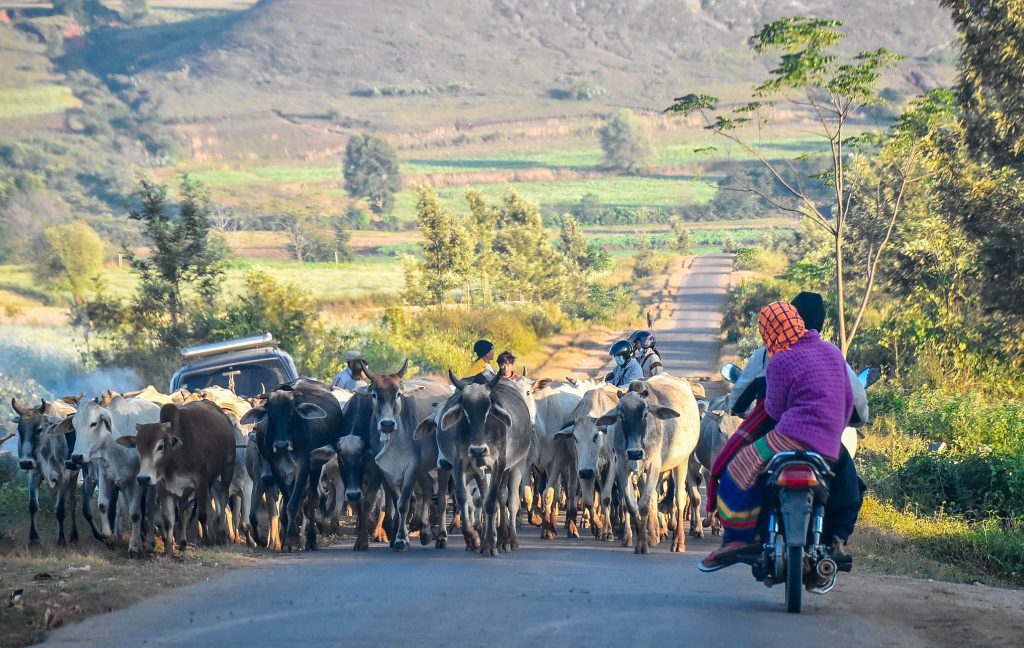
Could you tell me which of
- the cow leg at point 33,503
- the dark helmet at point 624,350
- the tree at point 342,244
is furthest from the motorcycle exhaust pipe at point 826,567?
the tree at point 342,244

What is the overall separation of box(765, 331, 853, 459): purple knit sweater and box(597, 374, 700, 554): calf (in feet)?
12.9

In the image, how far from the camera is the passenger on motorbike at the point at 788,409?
9.48m

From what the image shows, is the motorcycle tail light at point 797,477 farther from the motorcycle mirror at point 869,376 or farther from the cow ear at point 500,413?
the cow ear at point 500,413

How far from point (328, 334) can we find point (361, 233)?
7588 cm

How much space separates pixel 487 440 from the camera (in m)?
14.3

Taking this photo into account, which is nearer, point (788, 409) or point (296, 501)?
point (788, 409)

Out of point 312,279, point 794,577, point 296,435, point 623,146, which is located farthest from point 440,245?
point 623,146

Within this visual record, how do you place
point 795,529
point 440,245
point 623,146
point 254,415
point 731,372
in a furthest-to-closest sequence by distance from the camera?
point 623,146 → point 440,245 → point 254,415 → point 731,372 → point 795,529

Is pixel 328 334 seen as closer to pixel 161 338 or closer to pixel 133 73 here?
pixel 161 338

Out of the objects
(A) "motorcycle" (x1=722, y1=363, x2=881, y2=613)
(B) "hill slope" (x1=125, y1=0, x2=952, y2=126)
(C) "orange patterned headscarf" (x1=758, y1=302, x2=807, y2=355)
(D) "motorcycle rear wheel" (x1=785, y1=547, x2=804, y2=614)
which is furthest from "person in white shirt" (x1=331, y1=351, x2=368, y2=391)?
(B) "hill slope" (x1=125, y1=0, x2=952, y2=126)

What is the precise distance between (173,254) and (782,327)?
85.6 feet

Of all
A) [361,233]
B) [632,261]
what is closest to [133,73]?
[361,233]

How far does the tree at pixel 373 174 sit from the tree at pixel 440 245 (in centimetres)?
7334

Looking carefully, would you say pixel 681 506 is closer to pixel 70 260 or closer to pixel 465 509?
pixel 465 509
